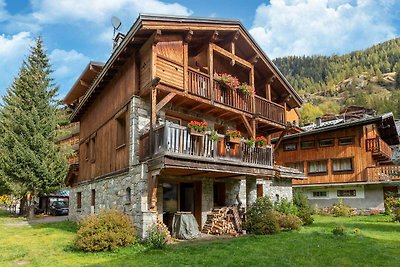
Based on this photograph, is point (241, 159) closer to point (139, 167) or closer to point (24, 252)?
point (139, 167)

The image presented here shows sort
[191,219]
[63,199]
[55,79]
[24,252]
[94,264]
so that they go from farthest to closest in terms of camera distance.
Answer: [63,199] < [55,79] < [191,219] < [24,252] < [94,264]

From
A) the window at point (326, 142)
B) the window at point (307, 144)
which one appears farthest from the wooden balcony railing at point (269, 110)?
the window at point (307, 144)

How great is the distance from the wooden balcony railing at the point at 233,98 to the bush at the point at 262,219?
4.49 m

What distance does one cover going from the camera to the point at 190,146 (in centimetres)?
1236

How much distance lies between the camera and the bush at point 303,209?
1973 centimetres

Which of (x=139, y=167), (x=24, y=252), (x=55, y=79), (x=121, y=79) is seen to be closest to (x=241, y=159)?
(x=139, y=167)

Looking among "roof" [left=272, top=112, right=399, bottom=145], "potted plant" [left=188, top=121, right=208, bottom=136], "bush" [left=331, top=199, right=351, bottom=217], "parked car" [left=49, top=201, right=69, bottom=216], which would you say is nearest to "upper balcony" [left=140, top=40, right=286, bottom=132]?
"potted plant" [left=188, top=121, right=208, bottom=136]

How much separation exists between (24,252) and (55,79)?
72.5 ft

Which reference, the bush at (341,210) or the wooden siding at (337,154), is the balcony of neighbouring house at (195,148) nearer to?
the bush at (341,210)

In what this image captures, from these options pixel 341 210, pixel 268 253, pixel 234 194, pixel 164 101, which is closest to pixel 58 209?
pixel 234 194

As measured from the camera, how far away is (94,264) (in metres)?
9.38

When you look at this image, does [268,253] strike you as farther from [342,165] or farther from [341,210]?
[342,165]

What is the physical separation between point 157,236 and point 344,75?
427 ft

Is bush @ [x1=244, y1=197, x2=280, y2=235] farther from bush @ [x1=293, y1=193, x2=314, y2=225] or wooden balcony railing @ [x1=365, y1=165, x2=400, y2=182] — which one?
wooden balcony railing @ [x1=365, y1=165, x2=400, y2=182]
